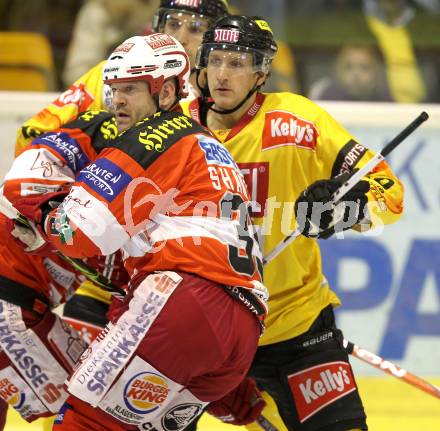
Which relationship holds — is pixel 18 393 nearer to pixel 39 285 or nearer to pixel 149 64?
pixel 39 285

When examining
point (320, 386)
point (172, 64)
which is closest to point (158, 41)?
point (172, 64)

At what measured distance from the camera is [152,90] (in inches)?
134

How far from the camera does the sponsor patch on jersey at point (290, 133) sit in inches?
150

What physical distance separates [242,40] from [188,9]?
78 cm

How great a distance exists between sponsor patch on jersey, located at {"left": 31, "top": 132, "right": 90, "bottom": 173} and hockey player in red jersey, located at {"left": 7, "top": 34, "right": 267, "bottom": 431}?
1.53 ft

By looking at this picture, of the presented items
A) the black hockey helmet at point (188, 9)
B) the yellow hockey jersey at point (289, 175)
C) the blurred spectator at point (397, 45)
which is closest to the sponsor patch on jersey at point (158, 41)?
the yellow hockey jersey at point (289, 175)

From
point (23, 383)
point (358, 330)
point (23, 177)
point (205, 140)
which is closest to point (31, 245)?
point (23, 177)

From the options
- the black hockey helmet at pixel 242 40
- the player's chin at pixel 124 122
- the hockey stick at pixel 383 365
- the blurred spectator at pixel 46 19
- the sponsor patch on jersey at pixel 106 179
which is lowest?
the hockey stick at pixel 383 365

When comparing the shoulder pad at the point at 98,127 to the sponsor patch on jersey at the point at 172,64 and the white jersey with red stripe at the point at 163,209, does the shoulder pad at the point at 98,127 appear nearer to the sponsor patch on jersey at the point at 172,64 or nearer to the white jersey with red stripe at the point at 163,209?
the sponsor patch on jersey at the point at 172,64

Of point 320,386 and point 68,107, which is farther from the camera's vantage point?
point 68,107

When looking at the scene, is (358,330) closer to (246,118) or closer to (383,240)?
(383,240)

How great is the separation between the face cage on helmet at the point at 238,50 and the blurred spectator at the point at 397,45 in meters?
2.85

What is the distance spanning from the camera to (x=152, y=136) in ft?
10.4

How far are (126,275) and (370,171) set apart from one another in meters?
0.89
